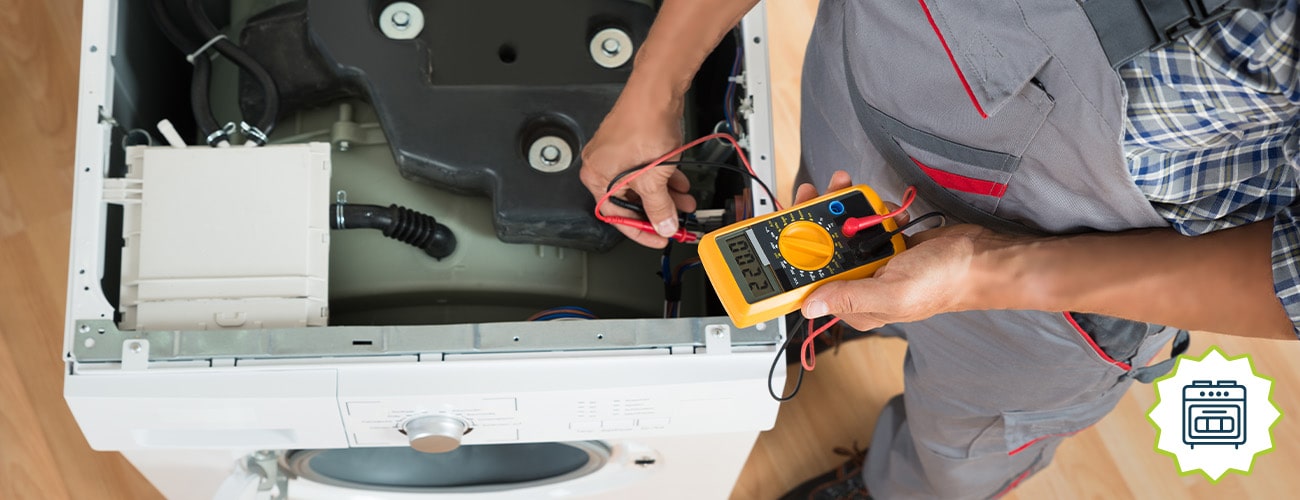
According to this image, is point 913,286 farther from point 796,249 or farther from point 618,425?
point 618,425

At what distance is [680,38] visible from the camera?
83cm

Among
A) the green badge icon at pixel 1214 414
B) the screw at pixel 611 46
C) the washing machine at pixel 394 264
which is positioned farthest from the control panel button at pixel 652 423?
the green badge icon at pixel 1214 414

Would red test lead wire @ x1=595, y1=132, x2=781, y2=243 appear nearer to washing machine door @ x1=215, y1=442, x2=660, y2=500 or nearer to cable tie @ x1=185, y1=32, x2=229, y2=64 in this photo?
washing machine door @ x1=215, y1=442, x2=660, y2=500

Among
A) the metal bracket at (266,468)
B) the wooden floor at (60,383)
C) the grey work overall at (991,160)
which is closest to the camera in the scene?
the grey work overall at (991,160)

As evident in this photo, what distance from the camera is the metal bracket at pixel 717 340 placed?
816 mm

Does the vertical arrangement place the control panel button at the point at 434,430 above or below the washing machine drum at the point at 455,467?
above

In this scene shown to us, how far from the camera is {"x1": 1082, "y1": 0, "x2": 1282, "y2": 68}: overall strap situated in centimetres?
53

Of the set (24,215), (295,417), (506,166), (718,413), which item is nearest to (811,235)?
(718,413)

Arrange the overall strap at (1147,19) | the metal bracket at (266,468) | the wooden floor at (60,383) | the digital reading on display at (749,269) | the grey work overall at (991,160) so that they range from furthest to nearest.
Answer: the wooden floor at (60,383)
the metal bracket at (266,468)
the digital reading on display at (749,269)
the grey work overall at (991,160)
the overall strap at (1147,19)

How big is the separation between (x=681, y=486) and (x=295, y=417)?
43 centimetres

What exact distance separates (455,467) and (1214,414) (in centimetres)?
110

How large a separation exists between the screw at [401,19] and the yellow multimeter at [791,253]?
412mm

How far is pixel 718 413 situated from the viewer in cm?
85

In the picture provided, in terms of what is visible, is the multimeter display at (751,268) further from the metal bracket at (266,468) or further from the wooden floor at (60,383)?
the wooden floor at (60,383)
